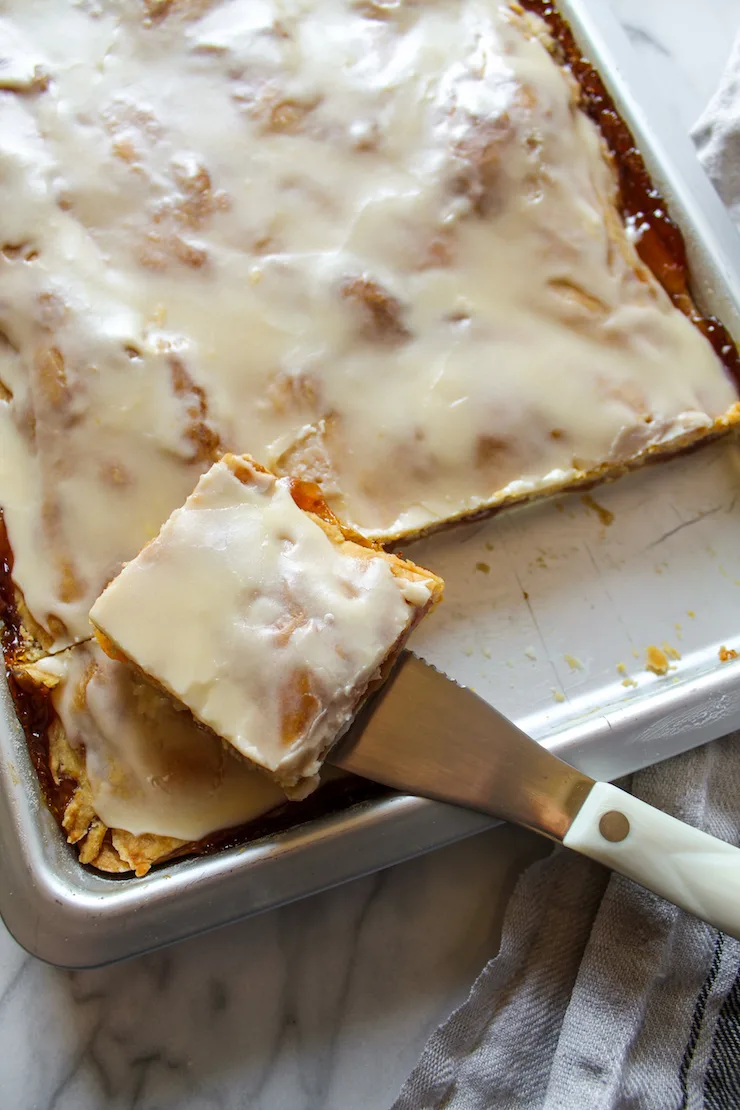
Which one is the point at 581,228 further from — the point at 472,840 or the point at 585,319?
the point at 472,840

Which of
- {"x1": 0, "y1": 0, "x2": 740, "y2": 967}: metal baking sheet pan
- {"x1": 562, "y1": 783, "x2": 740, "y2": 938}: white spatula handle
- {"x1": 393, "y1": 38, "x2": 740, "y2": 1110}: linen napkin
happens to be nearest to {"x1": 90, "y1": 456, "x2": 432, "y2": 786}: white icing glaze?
{"x1": 0, "y1": 0, "x2": 740, "y2": 967}: metal baking sheet pan

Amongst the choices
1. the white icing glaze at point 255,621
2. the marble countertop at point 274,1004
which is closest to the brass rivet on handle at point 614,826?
the marble countertop at point 274,1004

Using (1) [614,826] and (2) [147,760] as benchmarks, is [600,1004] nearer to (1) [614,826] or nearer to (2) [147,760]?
(1) [614,826]

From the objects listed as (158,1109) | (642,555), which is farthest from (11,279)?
(158,1109)

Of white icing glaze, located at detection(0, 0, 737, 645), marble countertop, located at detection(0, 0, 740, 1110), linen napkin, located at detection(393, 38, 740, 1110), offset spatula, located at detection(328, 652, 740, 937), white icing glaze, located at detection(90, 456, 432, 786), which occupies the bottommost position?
marble countertop, located at detection(0, 0, 740, 1110)

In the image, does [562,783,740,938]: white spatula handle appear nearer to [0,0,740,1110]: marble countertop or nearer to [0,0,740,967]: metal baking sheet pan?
[0,0,740,967]: metal baking sheet pan

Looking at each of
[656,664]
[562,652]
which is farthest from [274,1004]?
[656,664]

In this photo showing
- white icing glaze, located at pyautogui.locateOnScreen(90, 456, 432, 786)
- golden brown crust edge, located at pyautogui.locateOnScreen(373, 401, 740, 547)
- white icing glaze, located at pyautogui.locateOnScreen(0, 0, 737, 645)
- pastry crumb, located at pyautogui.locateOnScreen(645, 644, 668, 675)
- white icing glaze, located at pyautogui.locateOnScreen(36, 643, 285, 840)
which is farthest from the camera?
Answer: pastry crumb, located at pyautogui.locateOnScreen(645, 644, 668, 675)
